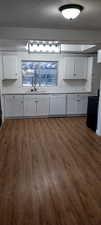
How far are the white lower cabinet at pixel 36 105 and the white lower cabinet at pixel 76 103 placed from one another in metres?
0.82

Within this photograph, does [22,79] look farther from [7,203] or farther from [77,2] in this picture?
A: [7,203]

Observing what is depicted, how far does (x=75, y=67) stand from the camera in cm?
604

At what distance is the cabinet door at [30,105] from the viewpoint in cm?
582

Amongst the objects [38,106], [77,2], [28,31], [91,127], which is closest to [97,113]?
[91,127]

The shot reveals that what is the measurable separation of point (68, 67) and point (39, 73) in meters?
1.09

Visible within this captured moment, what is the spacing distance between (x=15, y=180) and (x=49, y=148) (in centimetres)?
126

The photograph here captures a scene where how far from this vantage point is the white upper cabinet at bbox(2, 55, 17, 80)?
5.58 metres

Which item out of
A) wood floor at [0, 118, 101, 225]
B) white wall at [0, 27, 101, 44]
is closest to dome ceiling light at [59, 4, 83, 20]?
white wall at [0, 27, 101, 44]

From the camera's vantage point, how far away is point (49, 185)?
2.42 meters

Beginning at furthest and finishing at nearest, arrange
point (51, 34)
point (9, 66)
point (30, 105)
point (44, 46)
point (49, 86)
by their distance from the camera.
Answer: point (49, 86) < point (30, 105) < point (9, 66) < point (44, 46) < point (51, 34)

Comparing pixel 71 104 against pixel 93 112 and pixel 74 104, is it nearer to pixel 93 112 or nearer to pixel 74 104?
pixel 74 104

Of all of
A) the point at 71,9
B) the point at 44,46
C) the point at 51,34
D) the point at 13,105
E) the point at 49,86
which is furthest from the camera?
the point at 49,86

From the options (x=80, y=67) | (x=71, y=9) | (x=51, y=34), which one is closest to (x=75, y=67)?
(x=80, y=67)

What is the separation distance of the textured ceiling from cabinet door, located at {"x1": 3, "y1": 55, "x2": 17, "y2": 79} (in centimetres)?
263
